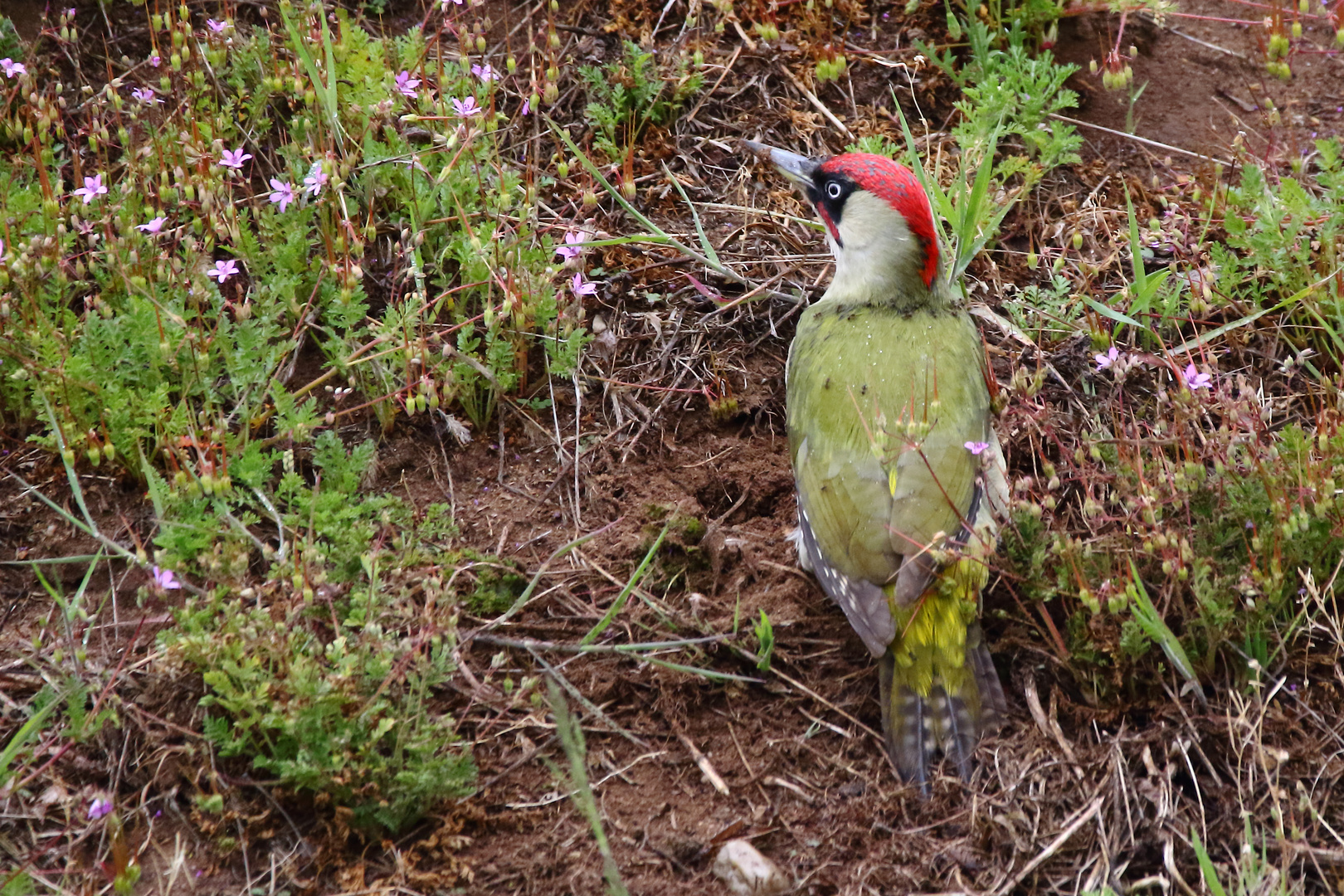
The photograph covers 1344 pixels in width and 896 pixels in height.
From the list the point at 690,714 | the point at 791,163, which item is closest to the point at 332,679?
the point at 690,714

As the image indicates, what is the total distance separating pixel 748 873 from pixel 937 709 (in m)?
0.70

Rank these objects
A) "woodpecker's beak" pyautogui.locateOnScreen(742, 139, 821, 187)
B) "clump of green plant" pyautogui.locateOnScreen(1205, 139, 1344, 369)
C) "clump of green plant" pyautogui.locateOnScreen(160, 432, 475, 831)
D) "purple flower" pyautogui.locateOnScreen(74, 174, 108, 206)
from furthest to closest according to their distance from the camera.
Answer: "woodpecker's beak" pyautogui.locateOnScreen(742, 139, 821, 187), "clump of green plant" pyautogui.locateOnScreen(1205, 139, 1344, 369), "purple flower" pyautogui.locateOnScreen(74, 174, 108, 206), "clump of green plant" pyautogui.locateOnScreen(160, 432, 475, 831)

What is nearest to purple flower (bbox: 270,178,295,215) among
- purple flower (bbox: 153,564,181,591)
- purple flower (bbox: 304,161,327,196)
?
purple flower (bbox: 304,161,327,196)

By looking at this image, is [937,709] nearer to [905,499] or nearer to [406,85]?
[905,499]

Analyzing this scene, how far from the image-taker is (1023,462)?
4016mm

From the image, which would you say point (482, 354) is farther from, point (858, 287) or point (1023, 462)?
point (1023, 462)

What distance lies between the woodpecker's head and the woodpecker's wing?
0.30ft

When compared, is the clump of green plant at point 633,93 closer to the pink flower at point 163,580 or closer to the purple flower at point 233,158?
the purple flower at point 233,158

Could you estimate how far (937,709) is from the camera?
10.9ft

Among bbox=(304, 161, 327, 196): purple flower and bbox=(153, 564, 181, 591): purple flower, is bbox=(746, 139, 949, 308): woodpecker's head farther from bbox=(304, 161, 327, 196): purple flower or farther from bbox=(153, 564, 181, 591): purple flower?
bbox=(153, 564, 181, 591): purple flower

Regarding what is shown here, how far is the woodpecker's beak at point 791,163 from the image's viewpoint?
14.4 ft

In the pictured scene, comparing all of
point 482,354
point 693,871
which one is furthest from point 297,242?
point 693,871

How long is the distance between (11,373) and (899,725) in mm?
2643

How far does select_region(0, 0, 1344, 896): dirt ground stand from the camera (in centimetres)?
303
